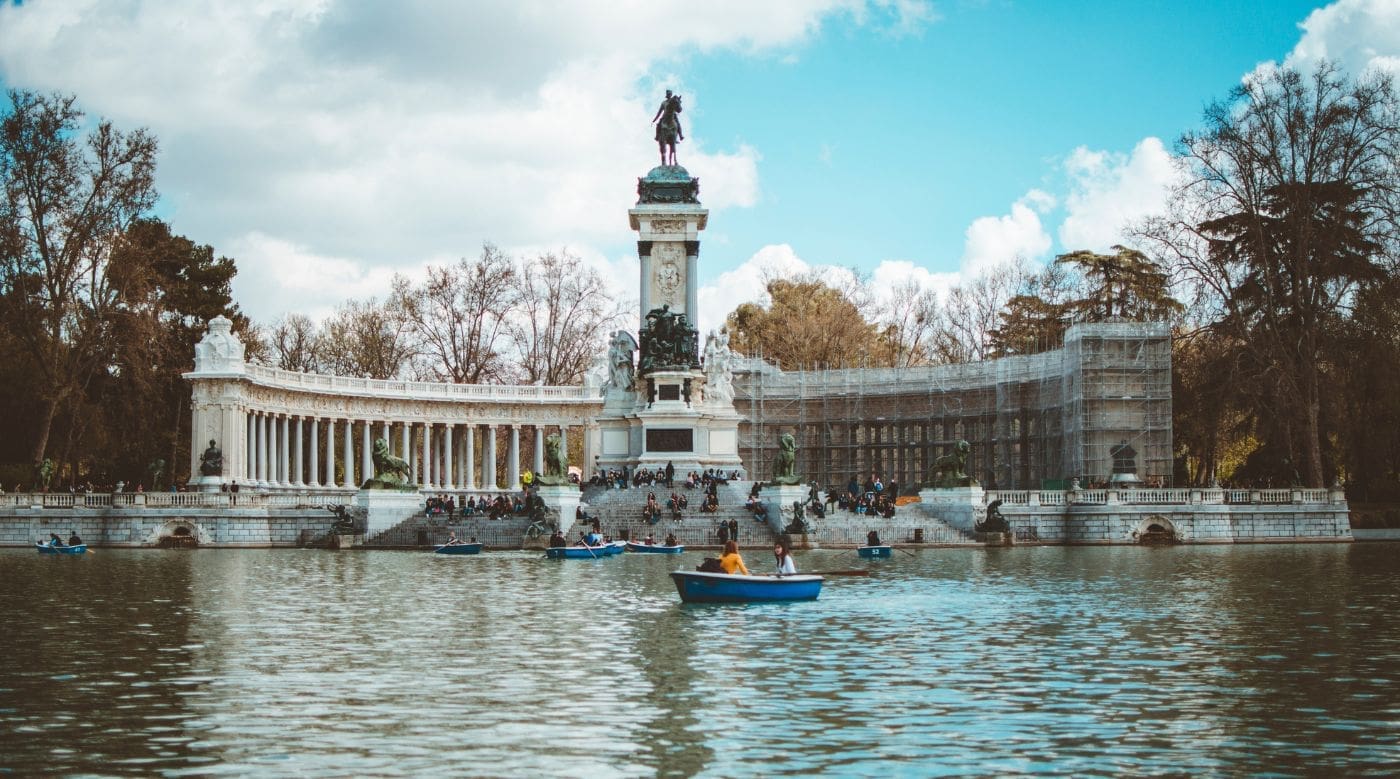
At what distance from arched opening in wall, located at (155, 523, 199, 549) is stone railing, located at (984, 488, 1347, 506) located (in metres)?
27.2

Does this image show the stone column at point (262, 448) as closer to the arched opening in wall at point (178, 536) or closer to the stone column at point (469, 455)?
the stone column at point (469, 455)

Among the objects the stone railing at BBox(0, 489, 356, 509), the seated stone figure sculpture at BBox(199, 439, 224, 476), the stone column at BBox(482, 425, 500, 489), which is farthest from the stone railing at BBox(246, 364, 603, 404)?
the stone railing at BBox(0, 489, 356, 509)

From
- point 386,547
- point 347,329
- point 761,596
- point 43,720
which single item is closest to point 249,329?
point 347,329

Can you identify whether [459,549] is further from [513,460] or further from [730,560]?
[513,460]

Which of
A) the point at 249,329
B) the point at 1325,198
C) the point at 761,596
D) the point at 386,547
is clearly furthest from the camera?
the point at 249,329

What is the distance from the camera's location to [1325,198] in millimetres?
52750

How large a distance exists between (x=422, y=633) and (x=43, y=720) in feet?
24.2

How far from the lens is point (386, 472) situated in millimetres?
51062

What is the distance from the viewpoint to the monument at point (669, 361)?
6053cm

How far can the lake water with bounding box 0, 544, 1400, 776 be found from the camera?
12.1 meters

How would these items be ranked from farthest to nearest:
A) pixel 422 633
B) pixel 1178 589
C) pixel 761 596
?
pixel 1178 589
pixel 761 596
pixel 422 633

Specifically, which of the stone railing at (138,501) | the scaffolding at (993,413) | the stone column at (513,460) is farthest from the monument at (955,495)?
the stone column at (513,460)

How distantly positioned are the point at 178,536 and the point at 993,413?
35675mm

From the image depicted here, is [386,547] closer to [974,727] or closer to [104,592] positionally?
[104,592]
